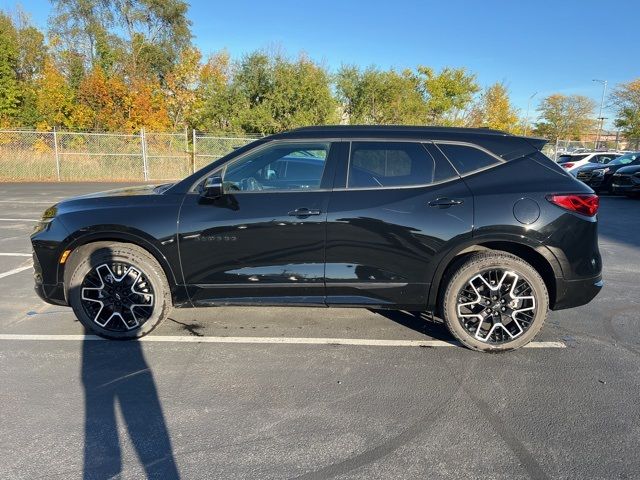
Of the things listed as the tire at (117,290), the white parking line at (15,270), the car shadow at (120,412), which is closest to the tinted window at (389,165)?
the tire at (117,290)

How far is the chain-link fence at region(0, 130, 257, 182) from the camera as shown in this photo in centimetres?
1858

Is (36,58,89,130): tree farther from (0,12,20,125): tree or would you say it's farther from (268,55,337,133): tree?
(268,55,337,133): tree

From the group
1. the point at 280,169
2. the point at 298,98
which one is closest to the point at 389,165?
the point at 280,169

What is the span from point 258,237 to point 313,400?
1353 mm

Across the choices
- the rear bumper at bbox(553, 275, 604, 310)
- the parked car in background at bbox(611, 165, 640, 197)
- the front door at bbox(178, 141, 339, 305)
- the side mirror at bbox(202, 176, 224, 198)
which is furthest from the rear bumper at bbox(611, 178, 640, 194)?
the side mirror at bbox(202, 176, 224, 198)

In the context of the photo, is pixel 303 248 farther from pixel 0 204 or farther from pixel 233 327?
pixel 0 204

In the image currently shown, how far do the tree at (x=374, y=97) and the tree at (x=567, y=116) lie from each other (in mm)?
43900

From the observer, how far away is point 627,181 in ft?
49.6

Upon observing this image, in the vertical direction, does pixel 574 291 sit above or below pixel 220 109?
below

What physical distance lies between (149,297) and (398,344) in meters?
2.22

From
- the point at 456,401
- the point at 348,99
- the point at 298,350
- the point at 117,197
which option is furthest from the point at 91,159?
the point at 456,401

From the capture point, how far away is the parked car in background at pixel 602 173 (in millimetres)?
17016

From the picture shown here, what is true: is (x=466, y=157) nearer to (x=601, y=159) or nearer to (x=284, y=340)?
(x=284, y=340)

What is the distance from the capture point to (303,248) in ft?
12.0
